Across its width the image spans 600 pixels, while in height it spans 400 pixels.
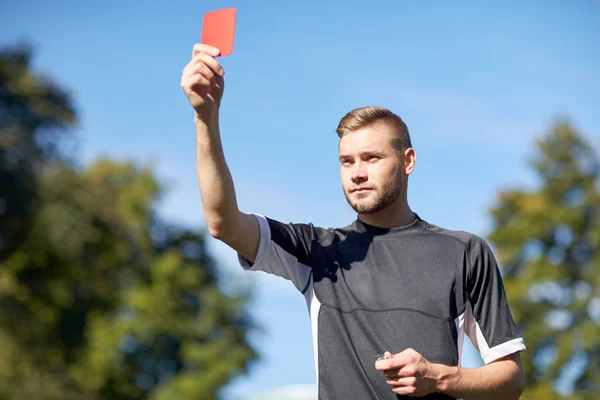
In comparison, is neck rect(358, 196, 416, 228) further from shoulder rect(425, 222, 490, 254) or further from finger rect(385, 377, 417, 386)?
finger rect(385, 377, 417, 386)

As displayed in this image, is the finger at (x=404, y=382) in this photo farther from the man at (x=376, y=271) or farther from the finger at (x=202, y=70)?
the finger at (x=202, y=70)

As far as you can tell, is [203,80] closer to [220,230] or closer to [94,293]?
[220,230]

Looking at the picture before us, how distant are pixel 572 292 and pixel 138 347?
66.8 feet

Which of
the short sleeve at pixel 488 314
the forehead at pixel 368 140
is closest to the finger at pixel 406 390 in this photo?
the short sleeve at pixel 488 314

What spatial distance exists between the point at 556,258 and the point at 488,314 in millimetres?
29412

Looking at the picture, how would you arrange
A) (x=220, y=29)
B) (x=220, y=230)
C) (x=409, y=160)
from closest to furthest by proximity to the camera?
(x=220, y=29) → (x=220, y=230) → (x=409, y=160)

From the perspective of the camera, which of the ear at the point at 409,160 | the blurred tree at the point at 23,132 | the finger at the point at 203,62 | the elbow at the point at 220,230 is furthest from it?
the blurred tree at the point at 23,132

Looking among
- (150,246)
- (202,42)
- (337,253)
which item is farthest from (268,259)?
(150,246)

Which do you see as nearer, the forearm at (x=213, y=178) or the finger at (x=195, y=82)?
the finger at (x=195, y=82)

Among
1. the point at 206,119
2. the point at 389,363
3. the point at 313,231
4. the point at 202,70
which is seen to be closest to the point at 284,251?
the point at 313,231

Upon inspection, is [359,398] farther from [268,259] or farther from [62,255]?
[62,255]

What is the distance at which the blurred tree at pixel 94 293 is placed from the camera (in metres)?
35.7

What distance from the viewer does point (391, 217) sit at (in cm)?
468

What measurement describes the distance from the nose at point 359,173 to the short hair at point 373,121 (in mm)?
213
